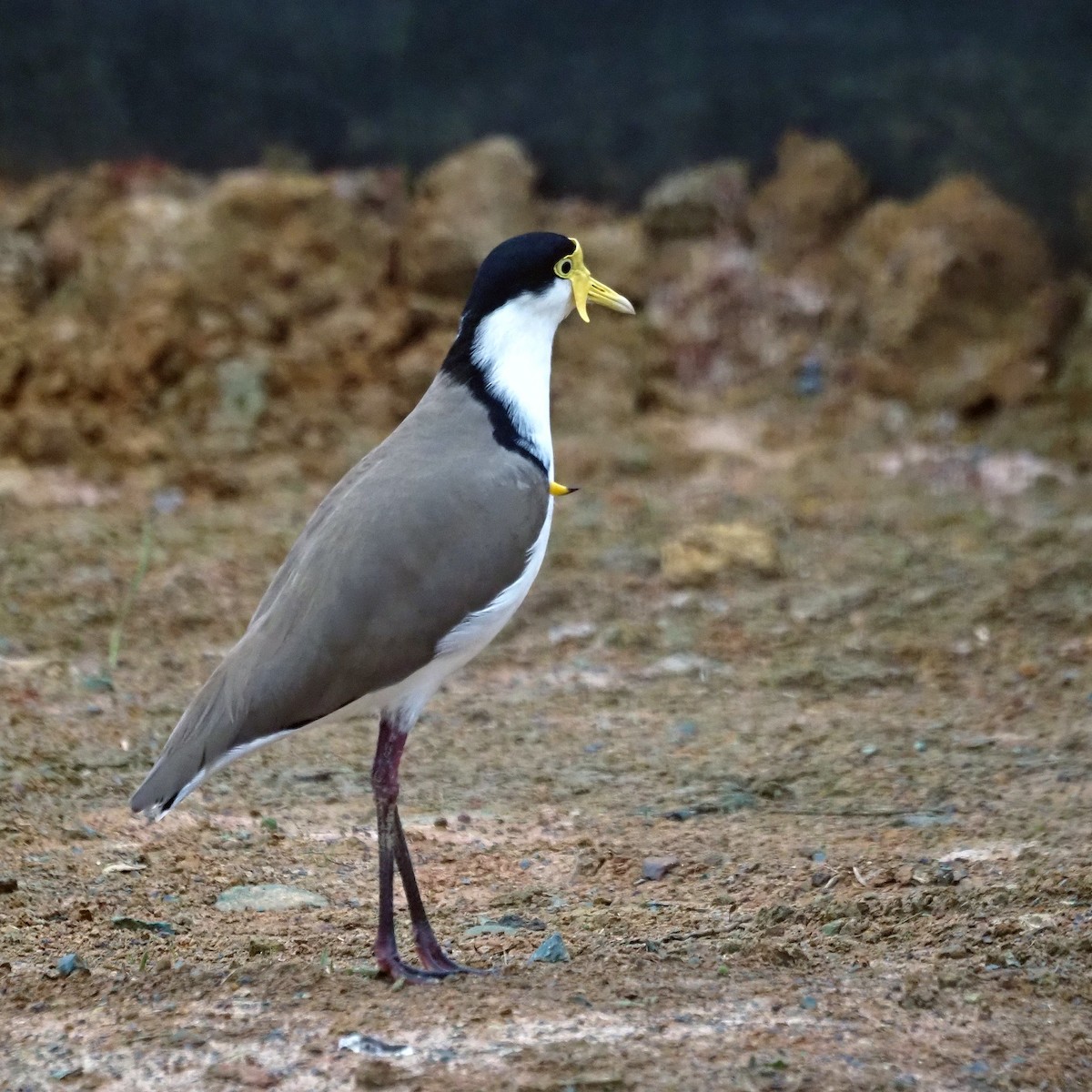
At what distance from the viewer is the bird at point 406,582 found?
387 centimetres

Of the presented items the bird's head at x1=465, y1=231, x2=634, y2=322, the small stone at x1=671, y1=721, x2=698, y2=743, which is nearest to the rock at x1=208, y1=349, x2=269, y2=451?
the small stone at x1=671, y1=721, x2=698, y2=743

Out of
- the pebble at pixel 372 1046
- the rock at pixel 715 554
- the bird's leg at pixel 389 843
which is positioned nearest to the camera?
the pebble at pixel 372 1046

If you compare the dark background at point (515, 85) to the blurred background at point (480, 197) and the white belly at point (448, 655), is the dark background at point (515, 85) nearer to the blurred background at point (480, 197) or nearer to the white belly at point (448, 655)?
the blurred background at point (480, 197)

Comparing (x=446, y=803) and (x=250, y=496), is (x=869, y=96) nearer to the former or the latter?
(x=250, y=496)

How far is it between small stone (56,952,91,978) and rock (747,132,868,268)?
20.8ft

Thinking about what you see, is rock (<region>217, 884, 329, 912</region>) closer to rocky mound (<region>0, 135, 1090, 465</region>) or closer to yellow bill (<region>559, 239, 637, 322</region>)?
yellow bill (<region>559, 239, 637, 322</region>)

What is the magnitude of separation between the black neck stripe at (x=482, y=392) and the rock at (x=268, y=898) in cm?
136

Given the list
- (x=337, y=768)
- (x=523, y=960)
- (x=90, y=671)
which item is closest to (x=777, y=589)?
A: (x=337, y=768)

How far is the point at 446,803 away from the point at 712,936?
4.68 feet

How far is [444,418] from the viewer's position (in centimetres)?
429

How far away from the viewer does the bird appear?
3867 mm

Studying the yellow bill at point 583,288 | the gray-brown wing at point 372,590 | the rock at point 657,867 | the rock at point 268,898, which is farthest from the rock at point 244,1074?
the yellow bill at point 583,288

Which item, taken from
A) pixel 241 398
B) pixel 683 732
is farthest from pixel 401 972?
pixel 241 398

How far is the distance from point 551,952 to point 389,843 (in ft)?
1.56
